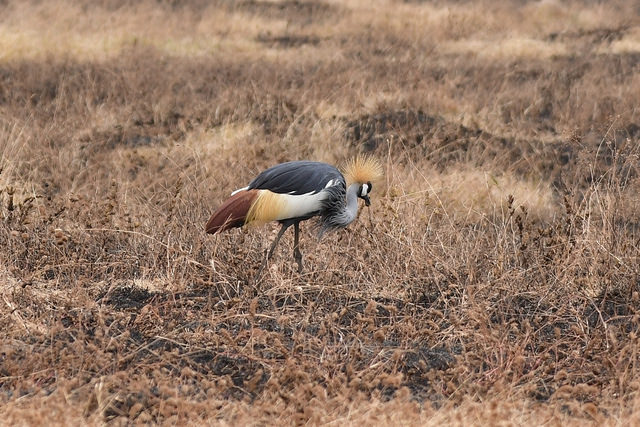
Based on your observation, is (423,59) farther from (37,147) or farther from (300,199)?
(300,199)

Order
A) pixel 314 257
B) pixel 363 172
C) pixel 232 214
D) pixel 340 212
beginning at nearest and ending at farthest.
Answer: pixel 232 214
pixel 340 212
pixel 363 172
pixel 314 257

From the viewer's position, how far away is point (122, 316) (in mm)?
4812

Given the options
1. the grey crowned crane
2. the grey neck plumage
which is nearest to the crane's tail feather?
the grey crowned crane

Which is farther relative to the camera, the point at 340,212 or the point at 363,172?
the point at 363,172

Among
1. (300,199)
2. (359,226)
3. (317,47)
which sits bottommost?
(317,47)

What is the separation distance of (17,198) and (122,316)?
2747mm

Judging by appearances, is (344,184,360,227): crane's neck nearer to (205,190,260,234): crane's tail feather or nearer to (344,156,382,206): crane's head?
(344,156,382,206): crane's head

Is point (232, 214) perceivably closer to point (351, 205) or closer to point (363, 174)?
point (351, 205)

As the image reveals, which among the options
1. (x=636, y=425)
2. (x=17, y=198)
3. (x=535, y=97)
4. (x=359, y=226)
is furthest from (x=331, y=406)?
(x=535, y=97)

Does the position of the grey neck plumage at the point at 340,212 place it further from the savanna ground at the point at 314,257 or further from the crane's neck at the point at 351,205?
the savanna ground at the point at 314,257

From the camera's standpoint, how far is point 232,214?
514 centimetres

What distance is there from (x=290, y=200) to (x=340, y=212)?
14.3 inches

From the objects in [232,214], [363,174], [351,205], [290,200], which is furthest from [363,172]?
[232,214]

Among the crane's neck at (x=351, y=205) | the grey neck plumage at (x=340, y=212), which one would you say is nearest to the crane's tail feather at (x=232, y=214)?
the grey neck plumage at (x=340, y=212)
